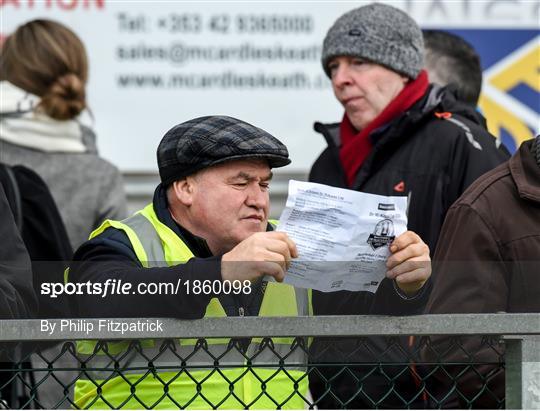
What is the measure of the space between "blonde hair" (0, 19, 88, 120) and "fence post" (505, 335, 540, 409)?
8.44 feet

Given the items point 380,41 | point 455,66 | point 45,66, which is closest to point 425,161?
point 380,41

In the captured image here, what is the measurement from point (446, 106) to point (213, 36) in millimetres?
1670

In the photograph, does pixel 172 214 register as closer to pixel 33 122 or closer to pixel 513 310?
pixel 513 310

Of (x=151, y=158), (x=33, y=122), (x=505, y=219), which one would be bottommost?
(x=151, y=158)

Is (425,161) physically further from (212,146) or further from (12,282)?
(12,282)

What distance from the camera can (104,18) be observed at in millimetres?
5996

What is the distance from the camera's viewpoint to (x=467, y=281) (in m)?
3.36

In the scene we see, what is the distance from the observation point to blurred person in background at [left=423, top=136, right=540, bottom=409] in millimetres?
3301

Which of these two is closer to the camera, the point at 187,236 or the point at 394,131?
the point at 187,236

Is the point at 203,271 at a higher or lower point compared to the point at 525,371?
higher

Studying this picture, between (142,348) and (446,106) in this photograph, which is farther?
(446,106)

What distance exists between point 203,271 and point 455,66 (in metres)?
2.43

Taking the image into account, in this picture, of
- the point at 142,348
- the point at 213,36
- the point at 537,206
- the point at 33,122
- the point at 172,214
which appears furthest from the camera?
the point at 213,36

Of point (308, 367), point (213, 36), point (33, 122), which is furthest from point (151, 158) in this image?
point (308, 367)
